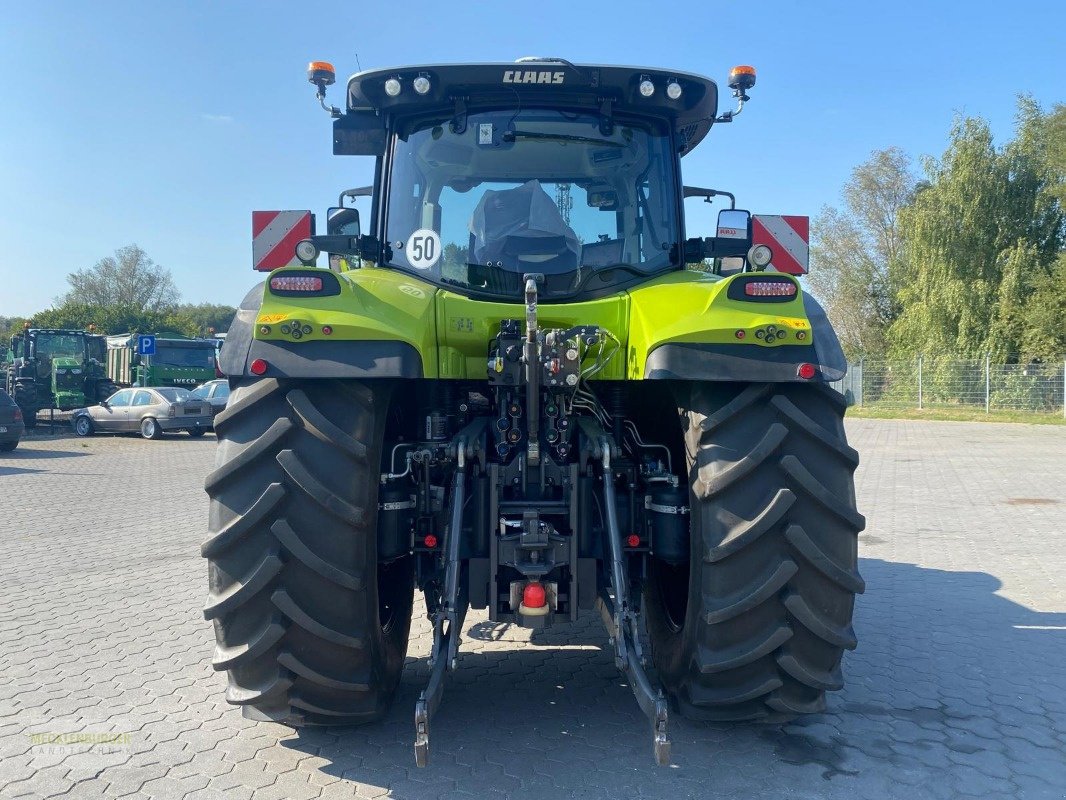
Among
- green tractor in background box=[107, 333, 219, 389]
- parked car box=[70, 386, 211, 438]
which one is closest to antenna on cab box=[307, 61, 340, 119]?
parked car box=[70, 386, 211, 438]

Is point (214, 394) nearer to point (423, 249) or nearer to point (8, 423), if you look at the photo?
point (8, 423)

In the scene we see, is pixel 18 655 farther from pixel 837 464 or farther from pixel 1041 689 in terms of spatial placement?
pixel 1041 689

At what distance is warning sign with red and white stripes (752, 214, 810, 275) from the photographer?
5336 mm

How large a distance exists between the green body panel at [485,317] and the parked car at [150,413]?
2001cm

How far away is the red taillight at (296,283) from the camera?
10.6ft

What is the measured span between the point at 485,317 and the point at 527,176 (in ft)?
2.85

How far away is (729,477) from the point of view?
10.3 ft

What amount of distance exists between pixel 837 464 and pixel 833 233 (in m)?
47.5

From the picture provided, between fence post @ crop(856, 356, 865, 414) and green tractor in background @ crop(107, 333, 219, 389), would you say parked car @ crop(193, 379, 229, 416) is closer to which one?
green tractor in background @ crop(107, 333, 219, 389)

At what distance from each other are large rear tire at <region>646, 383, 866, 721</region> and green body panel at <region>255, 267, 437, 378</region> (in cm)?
109

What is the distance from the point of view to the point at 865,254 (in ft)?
152

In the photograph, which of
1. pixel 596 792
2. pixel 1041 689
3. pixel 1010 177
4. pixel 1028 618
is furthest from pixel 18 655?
pixel 1010 177

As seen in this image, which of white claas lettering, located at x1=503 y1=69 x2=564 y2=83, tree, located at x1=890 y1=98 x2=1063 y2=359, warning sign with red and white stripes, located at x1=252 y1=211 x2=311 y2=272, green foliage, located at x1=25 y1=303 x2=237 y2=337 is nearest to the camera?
white claas lettering, located at x1=503 y1=69 x2=564 y2=83
